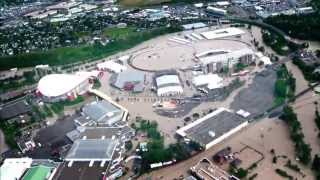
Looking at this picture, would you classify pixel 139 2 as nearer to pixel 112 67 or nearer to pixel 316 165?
pixel 112 67

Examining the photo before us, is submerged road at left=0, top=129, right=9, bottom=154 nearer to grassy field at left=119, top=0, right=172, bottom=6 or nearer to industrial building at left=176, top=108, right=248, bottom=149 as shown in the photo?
industrial building at left=176, top=108, right=248, bottom=149

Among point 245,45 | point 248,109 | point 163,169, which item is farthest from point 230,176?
point 245,45

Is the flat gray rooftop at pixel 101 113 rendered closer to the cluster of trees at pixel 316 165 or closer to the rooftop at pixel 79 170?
the rooftop at pixel 79 170

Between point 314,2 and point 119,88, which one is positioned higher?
point 314,2

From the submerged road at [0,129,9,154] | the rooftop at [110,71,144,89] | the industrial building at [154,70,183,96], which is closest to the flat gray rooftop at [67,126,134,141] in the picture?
the submerged road at [0,129,9,154]

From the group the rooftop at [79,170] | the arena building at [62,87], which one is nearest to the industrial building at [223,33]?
the arena building at [62,87]

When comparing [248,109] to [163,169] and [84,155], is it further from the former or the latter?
[84,155]

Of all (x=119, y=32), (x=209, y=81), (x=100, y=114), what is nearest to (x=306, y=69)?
(x=209, y=81)
